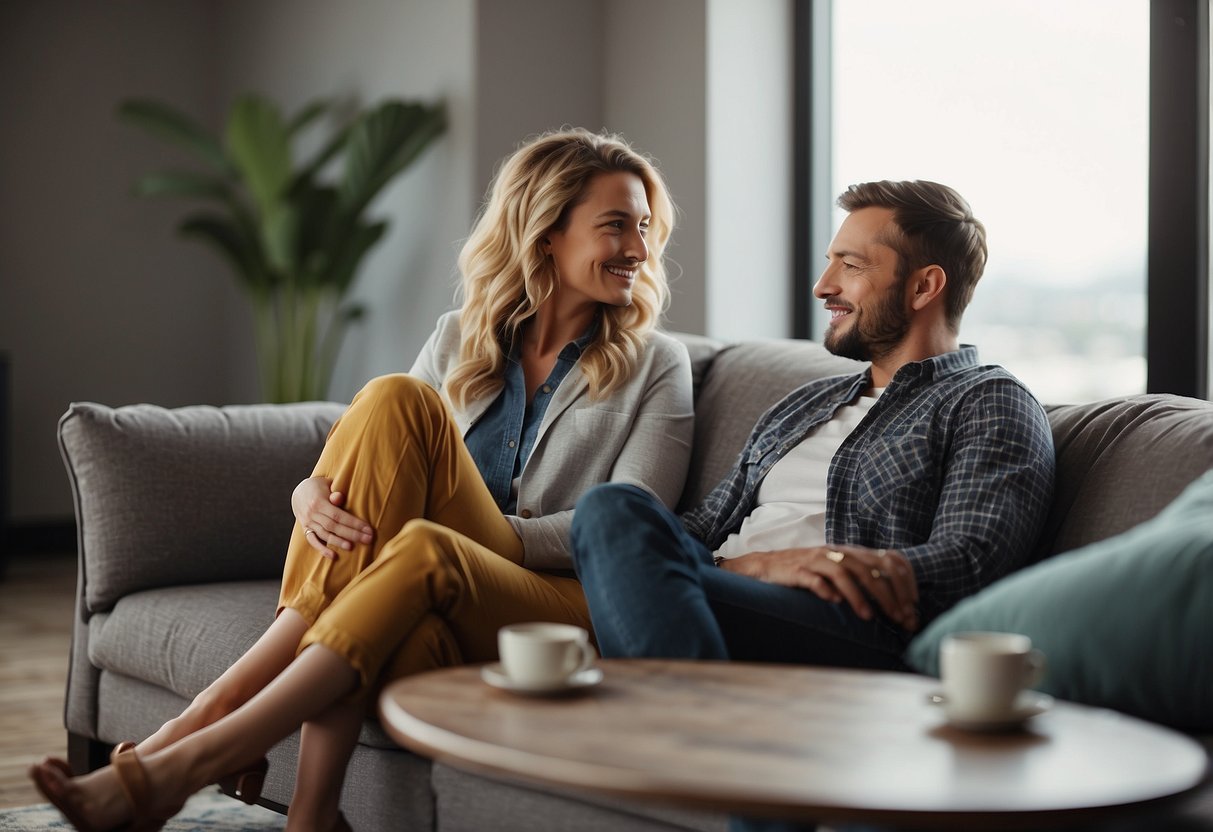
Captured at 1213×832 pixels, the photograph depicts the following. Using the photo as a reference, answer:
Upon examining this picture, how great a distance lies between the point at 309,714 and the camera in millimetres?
1621

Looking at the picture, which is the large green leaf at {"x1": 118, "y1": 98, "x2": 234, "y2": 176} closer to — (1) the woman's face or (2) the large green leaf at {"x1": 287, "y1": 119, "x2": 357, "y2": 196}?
(2) the large green leaf at {"x1": 287, "y1": 119, "x2": 357, "y2": 196}

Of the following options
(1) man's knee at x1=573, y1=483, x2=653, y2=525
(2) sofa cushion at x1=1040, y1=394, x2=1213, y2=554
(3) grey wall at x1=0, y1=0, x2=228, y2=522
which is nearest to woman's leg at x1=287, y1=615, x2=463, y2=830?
(1) man's knee at x1=573, y1=483, x2=653, y2=525

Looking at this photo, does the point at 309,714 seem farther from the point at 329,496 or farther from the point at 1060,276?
the point at 1060,276

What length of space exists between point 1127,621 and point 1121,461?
56cm

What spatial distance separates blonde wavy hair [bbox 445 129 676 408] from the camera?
2.41 m

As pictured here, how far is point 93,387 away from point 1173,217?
4.48 m

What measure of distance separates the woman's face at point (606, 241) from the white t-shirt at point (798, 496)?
504mm

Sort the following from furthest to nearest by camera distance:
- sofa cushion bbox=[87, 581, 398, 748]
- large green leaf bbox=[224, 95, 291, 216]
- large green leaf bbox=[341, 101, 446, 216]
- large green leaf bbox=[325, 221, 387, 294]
A: large green leaf bbox=[224, 95, 291, 216] → large green leaf bbox=[325, 221, 387, 294] → large green leaf bbox=[341, 101, 446, 216] → sofa cushion bbox=[87, 581, 398, 748]

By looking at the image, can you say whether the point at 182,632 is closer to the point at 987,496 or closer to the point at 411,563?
the point at 411,563

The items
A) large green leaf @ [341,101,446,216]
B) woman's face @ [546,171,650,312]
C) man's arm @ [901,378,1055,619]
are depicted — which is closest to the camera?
man's arm @ [901,378,1055,619]

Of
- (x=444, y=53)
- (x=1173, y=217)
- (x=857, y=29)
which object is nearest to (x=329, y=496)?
(x=1173, y=217)

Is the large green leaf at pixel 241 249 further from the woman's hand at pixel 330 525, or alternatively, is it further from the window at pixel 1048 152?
the woman's hand at pixel 330 525

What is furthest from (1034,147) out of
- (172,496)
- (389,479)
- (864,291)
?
(172,496)

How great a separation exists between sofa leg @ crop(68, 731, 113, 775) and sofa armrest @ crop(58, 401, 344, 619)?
0.24 meters
